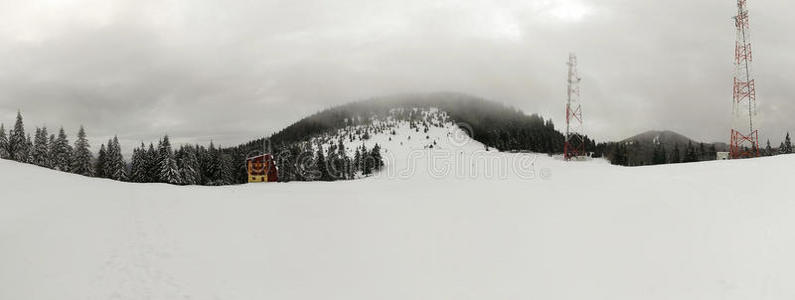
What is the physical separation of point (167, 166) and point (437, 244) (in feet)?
206

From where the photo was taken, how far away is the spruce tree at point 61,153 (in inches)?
2598

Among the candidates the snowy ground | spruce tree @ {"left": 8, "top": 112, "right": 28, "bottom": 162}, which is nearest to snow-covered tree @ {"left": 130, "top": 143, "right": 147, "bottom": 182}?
spruce tree @ {"left": 8, "top": 112, "right": 28, "bottom": 162}

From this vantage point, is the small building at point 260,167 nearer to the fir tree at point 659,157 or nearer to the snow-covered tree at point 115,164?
the snow-covered tree at point 115,164

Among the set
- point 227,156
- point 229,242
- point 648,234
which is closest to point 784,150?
point 648,234

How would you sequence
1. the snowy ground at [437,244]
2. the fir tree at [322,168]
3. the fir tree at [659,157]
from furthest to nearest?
the fir tree at [659,157]
the fir tree at [322,168]
the snowy ground at [437,244]

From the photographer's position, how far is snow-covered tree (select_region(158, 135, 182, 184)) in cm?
6425

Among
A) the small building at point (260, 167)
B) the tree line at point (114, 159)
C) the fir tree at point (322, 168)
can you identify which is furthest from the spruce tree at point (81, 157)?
the fir tree at point (322, 168)

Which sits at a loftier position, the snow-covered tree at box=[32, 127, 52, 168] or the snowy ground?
the snow-covered tree at box=[32, 127, 52, 168]

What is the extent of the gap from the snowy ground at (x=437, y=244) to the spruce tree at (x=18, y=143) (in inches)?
2503

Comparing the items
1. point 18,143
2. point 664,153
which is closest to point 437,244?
point 18,143

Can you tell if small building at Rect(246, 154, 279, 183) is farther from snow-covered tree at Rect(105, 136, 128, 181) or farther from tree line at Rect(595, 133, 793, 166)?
tree line at Rect(595, 133, 793, 166)

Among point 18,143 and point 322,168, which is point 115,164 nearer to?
point 18,143

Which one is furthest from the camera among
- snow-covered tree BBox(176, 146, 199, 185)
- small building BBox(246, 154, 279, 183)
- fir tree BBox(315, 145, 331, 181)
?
fir tree BBox(315, 145, 331, 181)

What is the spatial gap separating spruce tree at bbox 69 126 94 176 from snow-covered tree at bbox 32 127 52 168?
4.89 metres
